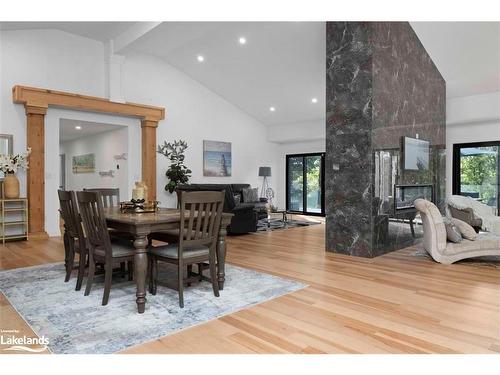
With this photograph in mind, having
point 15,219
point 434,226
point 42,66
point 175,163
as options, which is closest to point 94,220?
point 434,226

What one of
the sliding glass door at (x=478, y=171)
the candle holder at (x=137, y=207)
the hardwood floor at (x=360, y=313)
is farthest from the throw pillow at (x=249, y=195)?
the candle holder at (x=137, y=207)

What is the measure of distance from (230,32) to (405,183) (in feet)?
13.9

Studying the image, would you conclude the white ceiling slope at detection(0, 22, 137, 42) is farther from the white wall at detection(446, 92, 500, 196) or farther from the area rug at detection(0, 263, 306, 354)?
the white wall at detection(446, 92, 500, 196)

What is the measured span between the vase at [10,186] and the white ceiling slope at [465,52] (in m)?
7.03

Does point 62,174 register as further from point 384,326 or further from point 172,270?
point 384,326

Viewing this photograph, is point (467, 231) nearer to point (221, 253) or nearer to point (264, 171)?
point (221, 253)

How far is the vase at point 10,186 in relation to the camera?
237 inches

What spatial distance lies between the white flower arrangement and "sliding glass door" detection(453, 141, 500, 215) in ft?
28.5

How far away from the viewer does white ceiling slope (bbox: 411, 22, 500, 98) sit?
555 cm

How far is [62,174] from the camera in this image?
1177 cm

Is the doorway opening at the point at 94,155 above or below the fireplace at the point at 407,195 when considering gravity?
above

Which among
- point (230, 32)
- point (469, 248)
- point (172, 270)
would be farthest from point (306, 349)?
point (230, 32)

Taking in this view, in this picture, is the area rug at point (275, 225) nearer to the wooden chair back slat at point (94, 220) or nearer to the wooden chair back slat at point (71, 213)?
the wooden chair back slat at point (71, 213)

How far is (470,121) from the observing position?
25.0 feet
